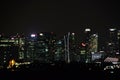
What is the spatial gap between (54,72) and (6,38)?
8827 centimetres

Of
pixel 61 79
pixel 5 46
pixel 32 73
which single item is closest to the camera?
pixel 61 79

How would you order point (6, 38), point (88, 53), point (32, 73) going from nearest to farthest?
1. point (32, 73)
2. point (6, 38)
3. point (88, 53)

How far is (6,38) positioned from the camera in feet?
400

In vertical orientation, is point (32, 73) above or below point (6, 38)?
below

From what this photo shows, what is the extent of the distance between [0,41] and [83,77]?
88.2 meters

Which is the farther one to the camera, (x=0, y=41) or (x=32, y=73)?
(x=0, y=41)

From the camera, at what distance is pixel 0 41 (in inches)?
4673

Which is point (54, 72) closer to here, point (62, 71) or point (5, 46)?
point (62, 71)

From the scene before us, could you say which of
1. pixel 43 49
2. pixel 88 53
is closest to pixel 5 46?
pixel 43 49

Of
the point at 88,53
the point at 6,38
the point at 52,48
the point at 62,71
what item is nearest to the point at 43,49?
the point at 52,48

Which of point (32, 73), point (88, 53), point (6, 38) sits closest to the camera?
point (32, 73)

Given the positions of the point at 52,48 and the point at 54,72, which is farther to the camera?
the point at 52,48

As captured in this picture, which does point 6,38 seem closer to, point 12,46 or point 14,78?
point 12,46

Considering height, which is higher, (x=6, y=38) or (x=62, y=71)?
(x=6, y=38)
